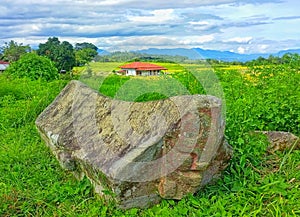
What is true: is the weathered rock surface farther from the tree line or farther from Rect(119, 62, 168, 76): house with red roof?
the tree line

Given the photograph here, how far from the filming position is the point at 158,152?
3.67 meters

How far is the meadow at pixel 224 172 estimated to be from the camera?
3742 millimetres

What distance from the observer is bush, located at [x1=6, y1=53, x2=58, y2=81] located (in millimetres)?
10086

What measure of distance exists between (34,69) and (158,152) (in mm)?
7062

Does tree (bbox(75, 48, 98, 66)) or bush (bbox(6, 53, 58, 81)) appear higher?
tree (bbox(75, 48, 98, 66))

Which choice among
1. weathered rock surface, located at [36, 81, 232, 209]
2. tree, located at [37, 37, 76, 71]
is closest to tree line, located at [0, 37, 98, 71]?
tree, located at [37, 37, 76, 71]

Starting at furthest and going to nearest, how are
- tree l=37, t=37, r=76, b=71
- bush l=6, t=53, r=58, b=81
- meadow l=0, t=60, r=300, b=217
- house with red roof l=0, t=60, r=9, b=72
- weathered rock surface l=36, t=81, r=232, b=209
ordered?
1. house with red roof l=0, t=60, r=9, b=72
2. tree l=37, t=37, r=76, b=71
3. bush l=6, t=53, r=58, b=81
4. meadow l=0, t=60, r=300, b=217
5. weathered rock surface l=36, t=81, r=232, b=209

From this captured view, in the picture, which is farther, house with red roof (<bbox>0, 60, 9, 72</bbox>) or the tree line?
house with red roof (<bbox>0, 60, 9, 72</bbox>)

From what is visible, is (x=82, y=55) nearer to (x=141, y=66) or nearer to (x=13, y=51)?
(x=141, y=66)

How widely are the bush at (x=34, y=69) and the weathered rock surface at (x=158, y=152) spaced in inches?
243

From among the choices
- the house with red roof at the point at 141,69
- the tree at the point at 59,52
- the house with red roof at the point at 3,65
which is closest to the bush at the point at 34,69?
the tree at the point at 59,52

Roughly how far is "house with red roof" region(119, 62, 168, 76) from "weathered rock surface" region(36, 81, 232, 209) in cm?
190

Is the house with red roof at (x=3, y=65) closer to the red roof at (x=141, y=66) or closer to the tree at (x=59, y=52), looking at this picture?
the tree at (x=59, y=52)

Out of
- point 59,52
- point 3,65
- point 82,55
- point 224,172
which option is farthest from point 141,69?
point 3,65
